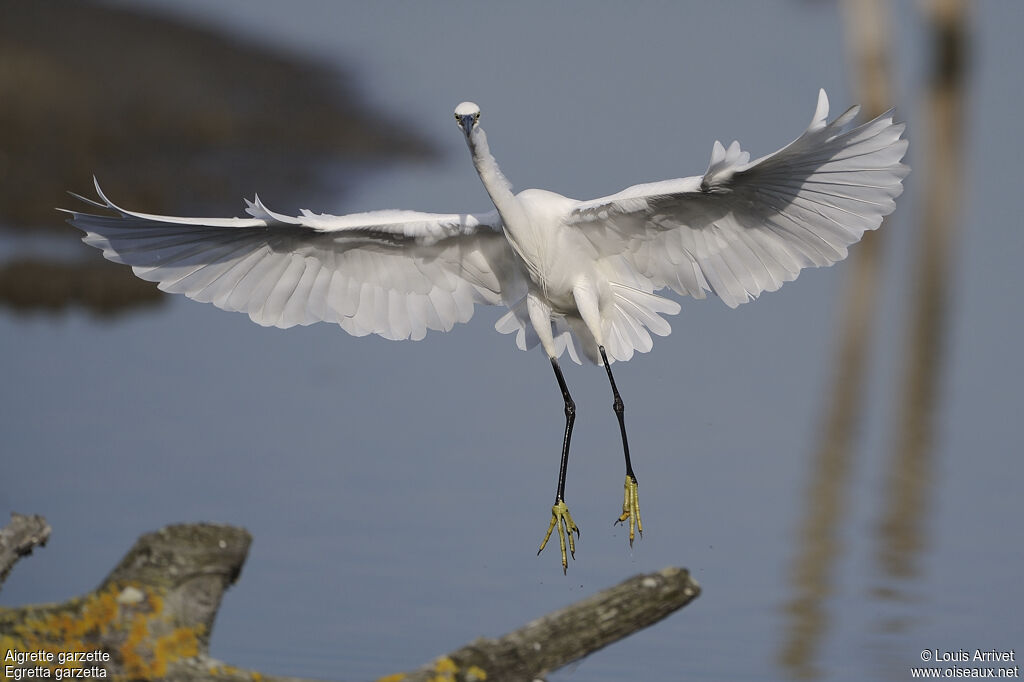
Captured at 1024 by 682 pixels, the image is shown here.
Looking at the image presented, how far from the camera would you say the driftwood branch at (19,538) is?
4.09 metres

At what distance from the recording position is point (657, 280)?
602cm

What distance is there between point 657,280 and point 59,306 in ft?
21.4

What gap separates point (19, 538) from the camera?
412 cm

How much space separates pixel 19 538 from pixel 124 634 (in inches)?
21.7

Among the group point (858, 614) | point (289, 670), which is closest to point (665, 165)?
point (858, 614)

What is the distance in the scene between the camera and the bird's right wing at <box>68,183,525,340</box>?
566cm

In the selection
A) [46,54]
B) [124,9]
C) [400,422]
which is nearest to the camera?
[400,422]

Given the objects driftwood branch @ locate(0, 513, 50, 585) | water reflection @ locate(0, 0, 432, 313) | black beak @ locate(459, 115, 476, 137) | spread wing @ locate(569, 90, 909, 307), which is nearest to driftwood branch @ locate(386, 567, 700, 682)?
driftwood branch @ locate(0, 513, 50, 585)

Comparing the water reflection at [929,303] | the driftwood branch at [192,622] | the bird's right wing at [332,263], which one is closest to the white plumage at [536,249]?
the bird's right wing at [332,263]

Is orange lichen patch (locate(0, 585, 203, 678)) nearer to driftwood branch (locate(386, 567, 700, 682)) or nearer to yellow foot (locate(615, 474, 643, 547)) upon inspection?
driftwood branch (locate(386, 567, 700, 682))

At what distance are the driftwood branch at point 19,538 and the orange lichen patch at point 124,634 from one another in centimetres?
31

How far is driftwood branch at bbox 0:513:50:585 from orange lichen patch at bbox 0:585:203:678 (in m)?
0.31

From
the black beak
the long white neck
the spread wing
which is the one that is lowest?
the spread wing

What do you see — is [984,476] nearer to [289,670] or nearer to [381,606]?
[381,606]
